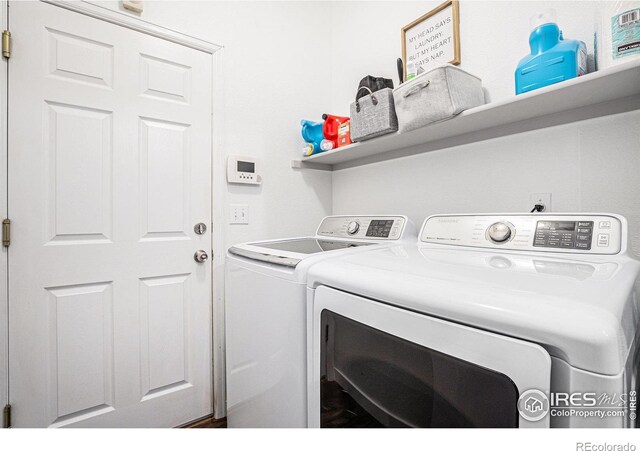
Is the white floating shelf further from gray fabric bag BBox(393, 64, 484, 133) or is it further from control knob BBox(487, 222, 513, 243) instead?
control knob BBox(487, 222, 513, 243)

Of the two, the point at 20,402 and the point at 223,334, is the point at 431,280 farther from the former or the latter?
the point at 20,402

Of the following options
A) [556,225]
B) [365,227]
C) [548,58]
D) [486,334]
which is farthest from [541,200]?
[486,334]

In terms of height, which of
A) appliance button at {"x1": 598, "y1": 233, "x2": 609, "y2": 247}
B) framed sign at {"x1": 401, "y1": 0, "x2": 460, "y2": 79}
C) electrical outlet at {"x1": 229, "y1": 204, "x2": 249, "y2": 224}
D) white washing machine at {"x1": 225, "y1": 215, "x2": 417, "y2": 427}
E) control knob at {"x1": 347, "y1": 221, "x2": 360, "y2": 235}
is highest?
framed sign at {"x1": 401, "y1": 0, "x2": 460, "y2": 79}

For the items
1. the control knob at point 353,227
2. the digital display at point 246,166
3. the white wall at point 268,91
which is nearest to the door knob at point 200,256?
the white wall at point 268,91

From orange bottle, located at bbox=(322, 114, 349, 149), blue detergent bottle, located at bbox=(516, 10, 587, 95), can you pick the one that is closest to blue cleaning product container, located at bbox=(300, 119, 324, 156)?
orange bottle, located at bbox=(322, 114, 349, 149)

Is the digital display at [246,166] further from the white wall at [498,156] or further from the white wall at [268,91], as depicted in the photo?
the white wall at [498,156]

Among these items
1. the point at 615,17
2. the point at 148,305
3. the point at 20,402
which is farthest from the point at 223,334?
the point at 615,17

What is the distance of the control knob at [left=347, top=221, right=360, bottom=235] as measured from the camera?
168 cm

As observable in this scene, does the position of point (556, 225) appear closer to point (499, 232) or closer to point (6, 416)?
point (499, 232)

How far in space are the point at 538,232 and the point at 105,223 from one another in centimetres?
180

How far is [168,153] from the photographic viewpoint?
5.34ft

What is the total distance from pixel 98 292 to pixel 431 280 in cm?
152

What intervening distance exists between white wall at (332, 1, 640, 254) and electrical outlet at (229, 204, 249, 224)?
0.72 meters

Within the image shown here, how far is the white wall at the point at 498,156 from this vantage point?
42.4 inches
